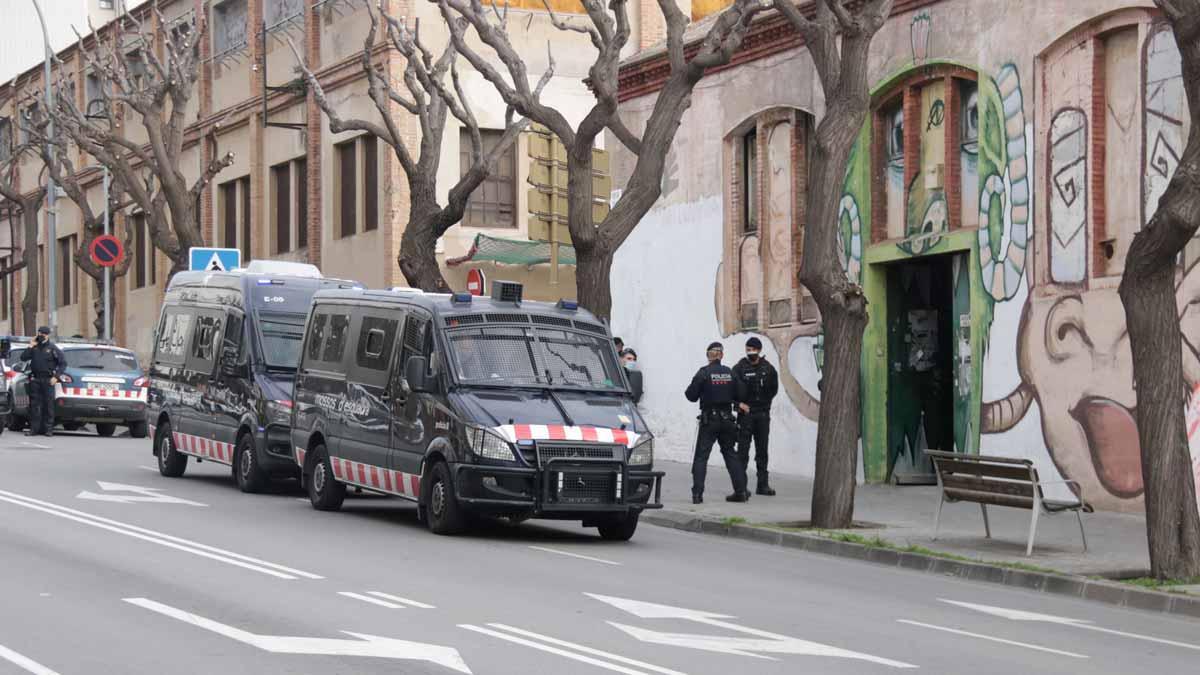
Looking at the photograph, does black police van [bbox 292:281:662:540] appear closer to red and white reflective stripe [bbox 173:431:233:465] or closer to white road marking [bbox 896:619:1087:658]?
red and white reflective stripe [bbox 173:431:233:465]

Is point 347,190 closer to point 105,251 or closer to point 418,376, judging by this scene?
point 105,251

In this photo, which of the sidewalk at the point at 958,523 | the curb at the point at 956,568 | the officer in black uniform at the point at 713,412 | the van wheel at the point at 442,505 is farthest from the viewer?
the officer in black uniform at the point at 713,412

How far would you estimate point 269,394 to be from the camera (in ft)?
68.4

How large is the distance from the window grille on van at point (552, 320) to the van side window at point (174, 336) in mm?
6788

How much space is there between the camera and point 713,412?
21078 mm

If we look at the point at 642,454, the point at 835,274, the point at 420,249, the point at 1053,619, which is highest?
the point at 420,249

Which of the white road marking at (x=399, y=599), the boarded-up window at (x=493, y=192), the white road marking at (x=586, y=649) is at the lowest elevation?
the white road marking at (x=586, y=649)

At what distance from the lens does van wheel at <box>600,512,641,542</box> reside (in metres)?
17.0

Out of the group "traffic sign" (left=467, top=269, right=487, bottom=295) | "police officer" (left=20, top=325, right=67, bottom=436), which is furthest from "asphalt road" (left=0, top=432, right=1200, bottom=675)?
"police officer" (left=20, top=325, right=67, bottom=436)

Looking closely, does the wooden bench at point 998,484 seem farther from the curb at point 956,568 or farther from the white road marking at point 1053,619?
the white road marking at point 1053,619

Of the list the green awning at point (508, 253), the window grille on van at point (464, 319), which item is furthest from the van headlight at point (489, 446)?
the green awning at point (508, 253)

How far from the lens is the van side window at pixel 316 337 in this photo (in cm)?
1961

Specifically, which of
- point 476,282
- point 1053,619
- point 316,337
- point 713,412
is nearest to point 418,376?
point 316,337

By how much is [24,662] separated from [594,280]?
43.1ft
